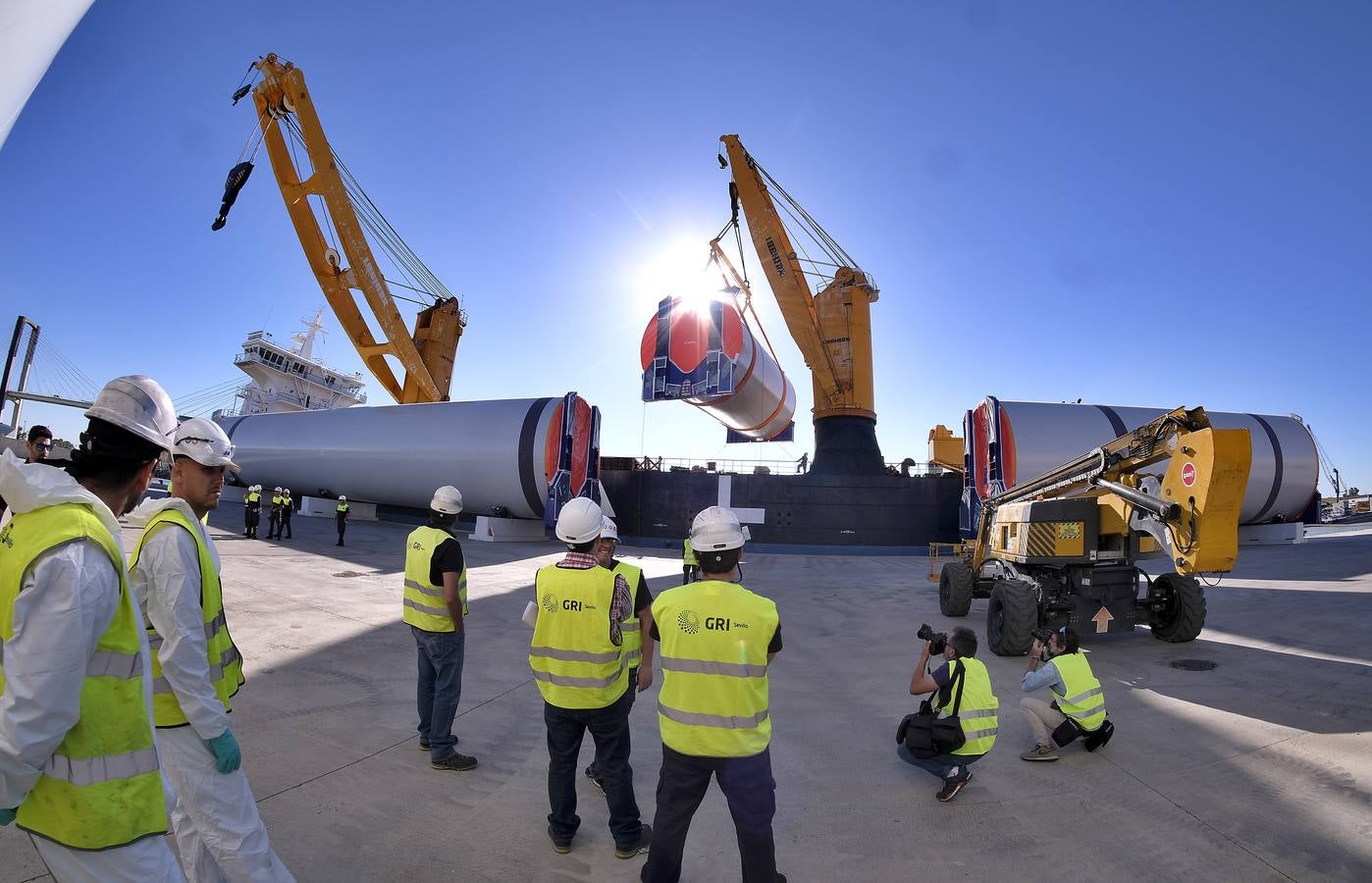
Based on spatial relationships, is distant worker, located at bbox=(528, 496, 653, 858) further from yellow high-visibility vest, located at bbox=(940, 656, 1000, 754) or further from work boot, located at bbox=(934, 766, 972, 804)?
yellow high-visibility vest, located at bbox=(940, 656, 1000, 754)

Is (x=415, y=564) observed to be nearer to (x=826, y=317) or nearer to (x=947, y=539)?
(x=826, y=317)

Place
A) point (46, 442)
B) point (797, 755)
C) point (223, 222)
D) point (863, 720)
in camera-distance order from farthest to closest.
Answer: point (223, 222) → point (46, 442) → point (863, 720) → point (797, 755)

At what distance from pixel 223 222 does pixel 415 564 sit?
2051cm

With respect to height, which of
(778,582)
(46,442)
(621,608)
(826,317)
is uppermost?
(826,317)

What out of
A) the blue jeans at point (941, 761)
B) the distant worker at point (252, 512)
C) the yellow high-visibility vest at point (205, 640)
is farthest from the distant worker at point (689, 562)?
the distant worker at point (252, 512)

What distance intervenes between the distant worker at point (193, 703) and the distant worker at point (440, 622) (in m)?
1.60

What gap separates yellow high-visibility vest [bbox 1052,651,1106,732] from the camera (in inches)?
172

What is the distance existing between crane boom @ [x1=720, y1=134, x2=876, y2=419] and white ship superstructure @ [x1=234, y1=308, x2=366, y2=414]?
87.6ft

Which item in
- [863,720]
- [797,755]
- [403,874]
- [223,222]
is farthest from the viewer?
[223,222]

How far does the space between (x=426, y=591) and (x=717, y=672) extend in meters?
2.47

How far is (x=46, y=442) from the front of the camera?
620 cm

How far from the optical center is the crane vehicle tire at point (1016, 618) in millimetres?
7266

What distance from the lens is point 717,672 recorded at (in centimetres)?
255

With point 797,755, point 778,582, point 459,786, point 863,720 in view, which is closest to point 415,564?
point 459,786
